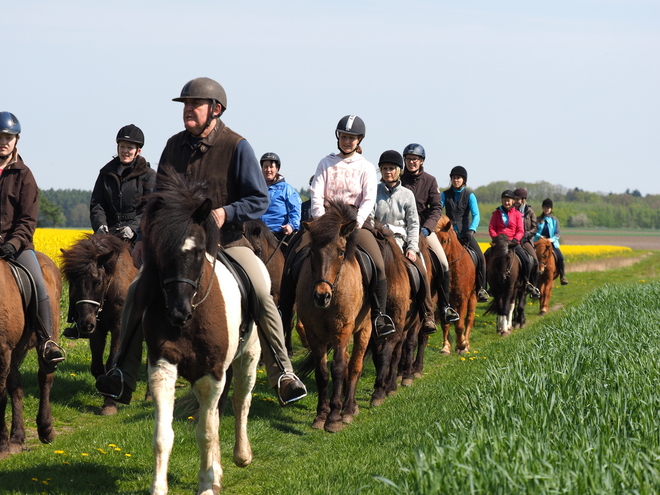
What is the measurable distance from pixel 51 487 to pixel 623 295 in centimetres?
1381

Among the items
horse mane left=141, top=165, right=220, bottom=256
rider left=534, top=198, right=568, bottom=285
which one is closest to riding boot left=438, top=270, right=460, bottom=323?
horse mane left=141, top=165, right=220, bottom=256

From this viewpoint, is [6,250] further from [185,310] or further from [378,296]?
[378,296]

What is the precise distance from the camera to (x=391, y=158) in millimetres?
10383

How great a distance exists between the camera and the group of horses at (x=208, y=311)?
17.0 feet

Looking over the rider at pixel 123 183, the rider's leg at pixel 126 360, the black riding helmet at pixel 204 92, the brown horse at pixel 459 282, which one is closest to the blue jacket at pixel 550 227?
the brown horse at pixel 459 282

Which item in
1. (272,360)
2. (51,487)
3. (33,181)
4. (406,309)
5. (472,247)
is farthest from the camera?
(472,247)

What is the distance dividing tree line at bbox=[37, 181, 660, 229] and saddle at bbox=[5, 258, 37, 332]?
102 metres

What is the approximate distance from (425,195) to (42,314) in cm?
625

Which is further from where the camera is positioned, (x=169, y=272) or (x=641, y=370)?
(x=641, y=370)

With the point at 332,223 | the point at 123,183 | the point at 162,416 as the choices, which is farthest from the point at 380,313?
the point at 162,416

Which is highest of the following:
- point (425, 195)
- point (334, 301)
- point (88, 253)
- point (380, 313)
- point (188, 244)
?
point (425, 195)

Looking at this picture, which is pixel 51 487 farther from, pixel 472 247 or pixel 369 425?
pixel 472 247

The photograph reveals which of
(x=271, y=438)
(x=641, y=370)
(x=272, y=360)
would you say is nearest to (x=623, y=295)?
(x=641, y=370)

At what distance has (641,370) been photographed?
7246 millimetres
